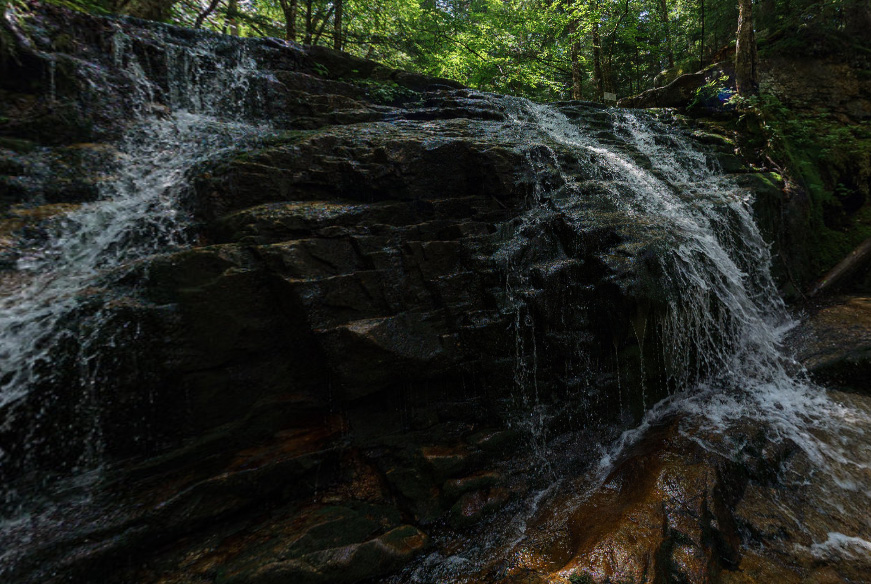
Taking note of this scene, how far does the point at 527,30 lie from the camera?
1285cm

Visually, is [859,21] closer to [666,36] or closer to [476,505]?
[666,36]

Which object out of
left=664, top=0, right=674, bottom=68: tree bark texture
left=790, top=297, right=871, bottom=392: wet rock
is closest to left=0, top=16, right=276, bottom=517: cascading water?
left=790, top=297, right=871, bottom=392: wet rock

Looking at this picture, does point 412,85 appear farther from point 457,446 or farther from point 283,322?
point 457,446

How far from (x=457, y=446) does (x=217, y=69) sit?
8.36 meters

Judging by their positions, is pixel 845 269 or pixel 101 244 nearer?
pixel 101 244

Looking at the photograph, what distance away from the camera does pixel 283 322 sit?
3.81 metres

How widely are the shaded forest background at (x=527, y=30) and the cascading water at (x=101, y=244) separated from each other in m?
3.56

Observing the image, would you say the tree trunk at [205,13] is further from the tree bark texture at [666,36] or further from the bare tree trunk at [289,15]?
the tree bark texture at [666,36]

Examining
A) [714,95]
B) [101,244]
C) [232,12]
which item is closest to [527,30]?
[714,95]

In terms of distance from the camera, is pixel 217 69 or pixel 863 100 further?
pixel 863 100

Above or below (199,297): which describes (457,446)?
below

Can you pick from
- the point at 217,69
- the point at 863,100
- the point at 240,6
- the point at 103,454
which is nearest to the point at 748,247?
the point at 863,100

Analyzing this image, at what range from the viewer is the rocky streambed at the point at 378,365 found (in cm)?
288

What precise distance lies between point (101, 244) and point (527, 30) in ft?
47.2
